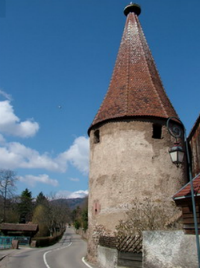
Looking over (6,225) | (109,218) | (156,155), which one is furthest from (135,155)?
(6,225)

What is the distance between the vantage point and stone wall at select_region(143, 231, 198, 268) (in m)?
9.33

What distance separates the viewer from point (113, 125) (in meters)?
17.2

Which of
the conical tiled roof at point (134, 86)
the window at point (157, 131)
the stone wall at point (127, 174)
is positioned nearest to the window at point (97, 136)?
the conical tiled roof at point (134, 86)

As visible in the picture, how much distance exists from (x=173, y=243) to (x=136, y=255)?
2.42 meters

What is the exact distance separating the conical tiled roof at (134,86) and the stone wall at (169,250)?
7833 millimetres

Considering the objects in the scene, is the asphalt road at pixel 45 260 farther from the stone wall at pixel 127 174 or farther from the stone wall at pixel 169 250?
the stone wall at pixel 169 250

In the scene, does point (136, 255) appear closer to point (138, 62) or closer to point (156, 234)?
point (156, 234)

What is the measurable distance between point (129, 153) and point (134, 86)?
4817 mm

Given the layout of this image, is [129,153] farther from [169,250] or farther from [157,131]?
[169,250]

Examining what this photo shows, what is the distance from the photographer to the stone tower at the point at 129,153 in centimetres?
1560

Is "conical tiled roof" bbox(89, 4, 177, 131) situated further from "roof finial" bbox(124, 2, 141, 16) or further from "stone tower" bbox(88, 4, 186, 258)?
"roof finial" bbox(124, 2, 141, 16)

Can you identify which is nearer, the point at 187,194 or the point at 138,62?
the point at 187,194

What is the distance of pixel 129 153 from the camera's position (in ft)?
53.1

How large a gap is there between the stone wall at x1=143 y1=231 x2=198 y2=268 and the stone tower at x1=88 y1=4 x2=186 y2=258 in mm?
4289
